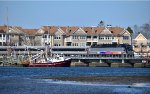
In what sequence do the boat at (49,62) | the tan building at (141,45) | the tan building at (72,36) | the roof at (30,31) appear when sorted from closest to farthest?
the boat at (49,62), the tan building at (72,36), the roof at (30,31), the tan building at (141,45)

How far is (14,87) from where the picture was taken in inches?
2254

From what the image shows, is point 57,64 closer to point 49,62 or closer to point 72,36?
point 49,62

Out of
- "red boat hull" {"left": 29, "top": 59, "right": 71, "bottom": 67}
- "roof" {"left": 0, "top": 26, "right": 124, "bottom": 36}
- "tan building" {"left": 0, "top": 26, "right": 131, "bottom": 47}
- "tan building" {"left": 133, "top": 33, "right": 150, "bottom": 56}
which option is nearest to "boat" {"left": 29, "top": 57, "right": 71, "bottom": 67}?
"red boat hull" {"left": 29, "top": 59, "right": 71, "bottom": 67}

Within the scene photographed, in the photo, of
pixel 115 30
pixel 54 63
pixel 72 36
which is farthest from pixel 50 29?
pixel 54 63

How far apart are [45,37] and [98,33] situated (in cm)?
1708

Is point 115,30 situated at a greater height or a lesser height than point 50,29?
lesser

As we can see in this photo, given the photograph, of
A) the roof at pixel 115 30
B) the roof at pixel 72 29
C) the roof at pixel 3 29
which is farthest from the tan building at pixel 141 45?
the roof at pixel 3 29

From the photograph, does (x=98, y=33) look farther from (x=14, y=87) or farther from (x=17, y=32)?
(x=14, y=87)

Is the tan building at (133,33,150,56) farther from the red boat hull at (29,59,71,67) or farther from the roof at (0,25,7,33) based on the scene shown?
the red boat hull at (29,59,71,67)

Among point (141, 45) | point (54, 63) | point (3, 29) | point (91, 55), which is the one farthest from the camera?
point (141, 45)

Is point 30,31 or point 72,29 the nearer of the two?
point 72,29

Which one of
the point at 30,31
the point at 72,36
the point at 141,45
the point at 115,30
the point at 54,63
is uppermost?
the point at 30,31

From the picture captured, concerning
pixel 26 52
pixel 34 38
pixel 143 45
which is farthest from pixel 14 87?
pixel 143 45

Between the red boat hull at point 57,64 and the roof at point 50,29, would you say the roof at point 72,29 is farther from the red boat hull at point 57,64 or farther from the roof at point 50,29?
the red boat hull at point 57,64
